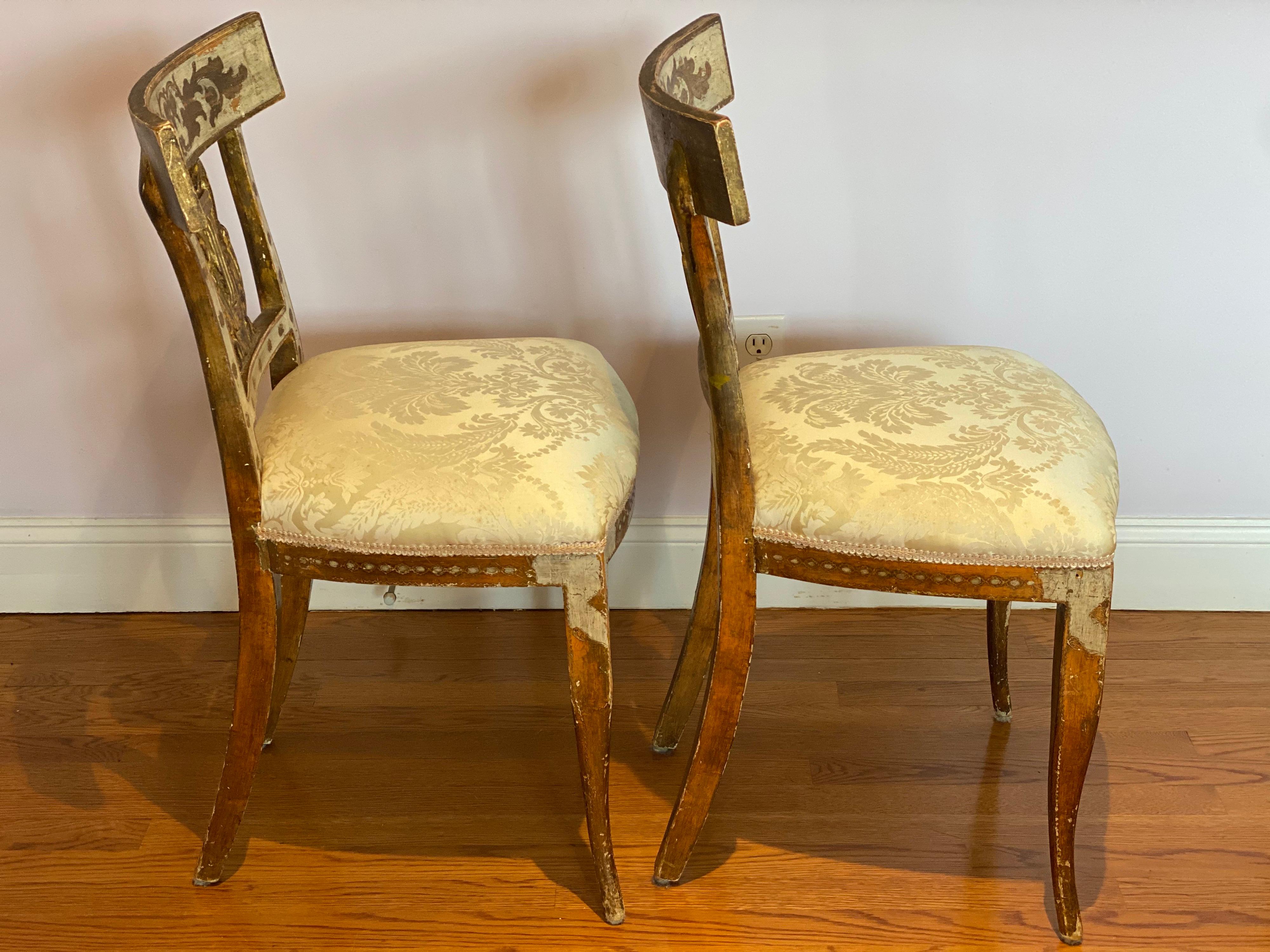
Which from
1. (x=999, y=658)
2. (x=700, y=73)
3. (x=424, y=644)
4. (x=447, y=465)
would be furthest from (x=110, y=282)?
(x=999, y=658)

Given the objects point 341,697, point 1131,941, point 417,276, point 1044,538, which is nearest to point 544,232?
point 417,276

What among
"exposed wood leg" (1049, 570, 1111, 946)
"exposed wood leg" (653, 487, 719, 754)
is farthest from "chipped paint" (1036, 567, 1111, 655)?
"exposed wood leg" (653, 487, 719, 754)

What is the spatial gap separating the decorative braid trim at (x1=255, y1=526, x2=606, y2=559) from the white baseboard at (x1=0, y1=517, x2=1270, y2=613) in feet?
2.19

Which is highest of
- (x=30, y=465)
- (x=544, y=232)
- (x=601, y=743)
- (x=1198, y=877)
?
(x=544, y=232)

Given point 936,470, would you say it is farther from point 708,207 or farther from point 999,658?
point 999,658

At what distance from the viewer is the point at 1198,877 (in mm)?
1298

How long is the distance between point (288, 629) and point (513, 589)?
465mm

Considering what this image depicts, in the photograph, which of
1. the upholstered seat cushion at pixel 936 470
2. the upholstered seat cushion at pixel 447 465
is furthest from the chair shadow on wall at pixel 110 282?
the upholstered seat cushion at pixel 936 470

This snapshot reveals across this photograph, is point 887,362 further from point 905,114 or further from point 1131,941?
point 1131,941

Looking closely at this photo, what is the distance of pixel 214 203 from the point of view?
51.0 inches

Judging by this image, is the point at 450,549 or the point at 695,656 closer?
the point at 450,549

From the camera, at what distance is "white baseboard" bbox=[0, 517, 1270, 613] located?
5.79 ft

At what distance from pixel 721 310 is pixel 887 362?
311 millimetres

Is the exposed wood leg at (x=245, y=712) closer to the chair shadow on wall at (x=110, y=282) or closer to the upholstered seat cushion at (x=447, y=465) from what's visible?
the upholstered seat cushion at (x=447, y=465)
